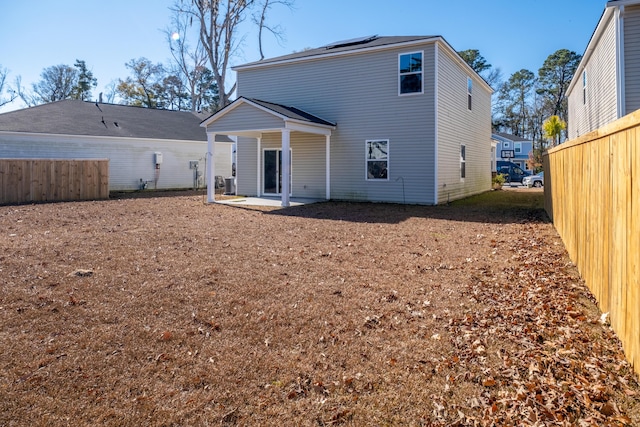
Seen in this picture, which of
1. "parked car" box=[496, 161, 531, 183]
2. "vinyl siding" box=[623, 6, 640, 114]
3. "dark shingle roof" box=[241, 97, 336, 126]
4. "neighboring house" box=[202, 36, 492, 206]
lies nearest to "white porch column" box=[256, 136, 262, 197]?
"neighboring house" box=[202, 36, 492, 206]

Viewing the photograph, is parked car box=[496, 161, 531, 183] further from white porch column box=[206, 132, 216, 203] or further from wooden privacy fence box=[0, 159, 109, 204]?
wooden privacy fence box=[0, 159, 109, 204]

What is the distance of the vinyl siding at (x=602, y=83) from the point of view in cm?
1183

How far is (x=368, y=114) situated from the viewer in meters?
15.4

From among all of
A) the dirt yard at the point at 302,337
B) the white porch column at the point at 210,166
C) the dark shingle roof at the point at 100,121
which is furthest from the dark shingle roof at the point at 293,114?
the dark shingle roof at the point at 100,121

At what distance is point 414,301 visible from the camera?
4891 millimetres

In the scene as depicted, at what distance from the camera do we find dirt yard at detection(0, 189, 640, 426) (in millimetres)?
2818

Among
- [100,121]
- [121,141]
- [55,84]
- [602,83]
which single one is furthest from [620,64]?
[55,84]

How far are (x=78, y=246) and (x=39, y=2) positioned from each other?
14.3 meters

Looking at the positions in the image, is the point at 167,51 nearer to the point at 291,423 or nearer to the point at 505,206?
the point at 505,206

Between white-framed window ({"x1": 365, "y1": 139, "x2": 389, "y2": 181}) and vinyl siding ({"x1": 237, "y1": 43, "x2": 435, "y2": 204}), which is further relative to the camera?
white-framed window ({"x1": 365, "y1": 139, "x2": 389, "y2": 181})

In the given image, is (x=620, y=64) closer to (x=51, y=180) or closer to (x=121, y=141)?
(x=51, y=180)

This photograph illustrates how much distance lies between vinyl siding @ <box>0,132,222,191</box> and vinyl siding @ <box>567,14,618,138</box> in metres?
19.0

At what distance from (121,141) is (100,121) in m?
1.77

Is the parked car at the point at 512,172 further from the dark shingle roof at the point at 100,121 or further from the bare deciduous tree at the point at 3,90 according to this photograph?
the bare deciduous tree at the point at 3,90
